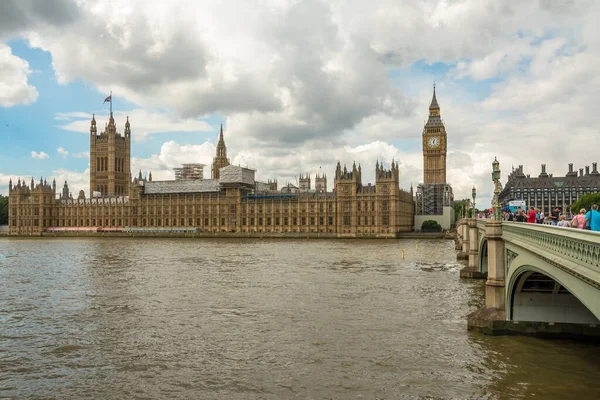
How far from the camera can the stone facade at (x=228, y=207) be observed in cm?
12031

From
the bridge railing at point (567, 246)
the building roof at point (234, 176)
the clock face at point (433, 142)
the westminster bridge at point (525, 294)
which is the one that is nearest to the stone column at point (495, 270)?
the westminster bridge at point (525, 294)

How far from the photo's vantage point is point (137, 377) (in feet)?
56.9

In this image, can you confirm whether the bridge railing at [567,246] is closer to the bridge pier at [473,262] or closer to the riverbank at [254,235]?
the bridge pier at [473,262]

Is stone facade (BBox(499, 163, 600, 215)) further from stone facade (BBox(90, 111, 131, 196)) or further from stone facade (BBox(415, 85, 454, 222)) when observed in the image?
stone facade (BBox(90, 111, 131, 196))

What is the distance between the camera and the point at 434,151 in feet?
479

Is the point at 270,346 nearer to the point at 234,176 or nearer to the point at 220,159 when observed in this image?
the point at 234,176

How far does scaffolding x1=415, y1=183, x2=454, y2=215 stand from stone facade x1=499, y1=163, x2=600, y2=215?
30688 millimetres

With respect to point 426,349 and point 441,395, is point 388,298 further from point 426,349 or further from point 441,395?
point 441,395

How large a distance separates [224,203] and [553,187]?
9172 centimetres

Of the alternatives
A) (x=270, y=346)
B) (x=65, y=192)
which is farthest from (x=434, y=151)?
(x=270, y=346)

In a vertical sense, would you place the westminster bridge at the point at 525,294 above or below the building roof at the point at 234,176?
below

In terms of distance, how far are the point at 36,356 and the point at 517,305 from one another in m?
17.7

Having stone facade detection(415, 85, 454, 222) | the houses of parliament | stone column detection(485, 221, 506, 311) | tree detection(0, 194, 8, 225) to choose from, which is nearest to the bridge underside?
stone column detection(485, 221, 506, 311)

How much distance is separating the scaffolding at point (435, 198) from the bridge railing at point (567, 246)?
120333 mm
